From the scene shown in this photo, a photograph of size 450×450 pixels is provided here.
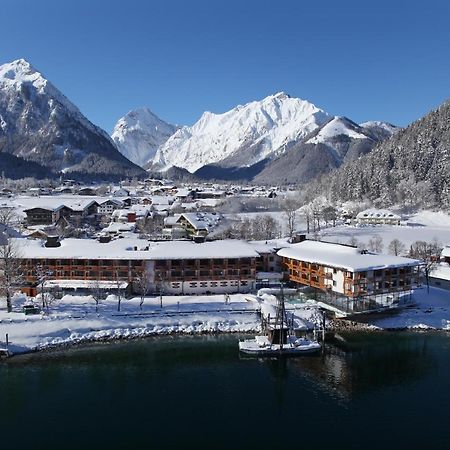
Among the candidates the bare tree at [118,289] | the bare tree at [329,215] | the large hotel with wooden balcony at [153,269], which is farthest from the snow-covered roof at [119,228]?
the bare tree at [329,215]

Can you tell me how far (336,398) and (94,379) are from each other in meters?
16.0

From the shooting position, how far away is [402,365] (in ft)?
122

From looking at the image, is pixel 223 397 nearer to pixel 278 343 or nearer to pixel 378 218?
pixel 278 343

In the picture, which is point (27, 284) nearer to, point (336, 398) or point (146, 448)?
point (146, 448)

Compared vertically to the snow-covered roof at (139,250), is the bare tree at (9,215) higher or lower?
higher

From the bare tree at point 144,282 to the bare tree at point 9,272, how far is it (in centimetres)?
1102

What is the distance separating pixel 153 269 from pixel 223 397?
2167cm

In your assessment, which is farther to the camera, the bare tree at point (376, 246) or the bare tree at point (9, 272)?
the bare tree at point (376, 246)

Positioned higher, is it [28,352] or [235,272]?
[235,272]

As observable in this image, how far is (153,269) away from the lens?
5069 cm

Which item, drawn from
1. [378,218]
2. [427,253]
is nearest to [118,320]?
[427,253]

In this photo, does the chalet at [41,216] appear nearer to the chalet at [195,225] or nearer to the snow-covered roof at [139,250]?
the chalet at [195,225]

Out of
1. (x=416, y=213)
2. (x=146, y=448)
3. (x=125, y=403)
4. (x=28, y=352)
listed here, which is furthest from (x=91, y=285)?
(x=416, y=213)

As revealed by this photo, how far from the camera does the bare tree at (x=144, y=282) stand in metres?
48.7
